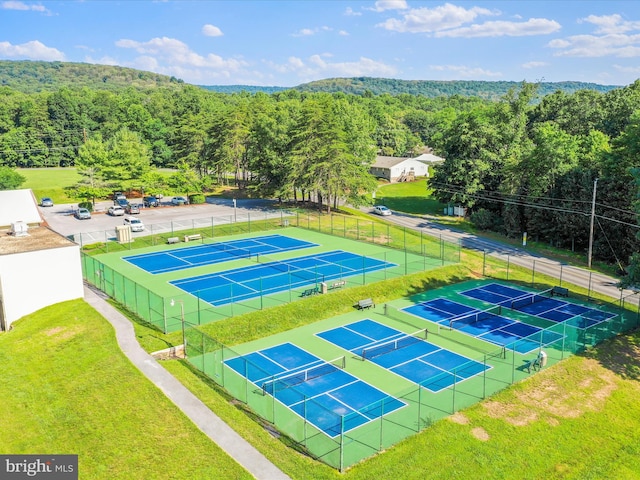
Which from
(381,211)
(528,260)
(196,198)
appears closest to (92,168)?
(196,198)

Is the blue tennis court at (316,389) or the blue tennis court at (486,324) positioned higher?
the blue tennis court at (486,324)

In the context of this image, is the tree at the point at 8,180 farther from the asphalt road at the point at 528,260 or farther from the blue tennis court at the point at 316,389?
the blue tennis court at the point at 316,389

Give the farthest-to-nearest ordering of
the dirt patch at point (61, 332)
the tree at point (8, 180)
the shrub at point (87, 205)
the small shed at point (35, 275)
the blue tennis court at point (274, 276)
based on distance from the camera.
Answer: the tree at point (8, 180), the shrub at point (87, 205), the blue tennis court at point (274, 276), the small shed at point (35, 275), the dirt patch at point (61, 332)

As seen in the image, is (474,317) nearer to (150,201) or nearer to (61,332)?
(61,332)

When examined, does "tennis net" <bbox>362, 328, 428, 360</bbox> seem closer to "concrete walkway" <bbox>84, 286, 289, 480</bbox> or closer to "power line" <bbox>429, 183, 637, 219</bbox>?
"concrete walkway" <bbox>84, 286, 289, 480</bbox>

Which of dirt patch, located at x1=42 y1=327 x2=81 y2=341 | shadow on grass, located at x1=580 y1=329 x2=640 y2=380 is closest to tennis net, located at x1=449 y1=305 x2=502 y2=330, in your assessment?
shadow on grass, located at x1=580 y1=329 x2=640 y2=380

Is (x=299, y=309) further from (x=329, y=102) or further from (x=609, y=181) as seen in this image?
(x=329, y=102)

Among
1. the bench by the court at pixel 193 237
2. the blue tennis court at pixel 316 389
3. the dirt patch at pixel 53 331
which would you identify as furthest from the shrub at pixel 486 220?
the dirt patch at pixel 53 331
